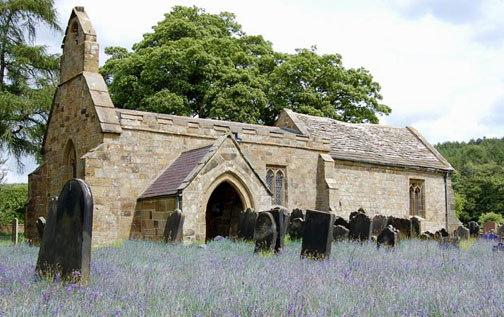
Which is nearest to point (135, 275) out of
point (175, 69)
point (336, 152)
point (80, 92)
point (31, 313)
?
point (31, 313)

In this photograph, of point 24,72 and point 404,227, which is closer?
point 404,227

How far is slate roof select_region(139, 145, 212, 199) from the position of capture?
17977mm

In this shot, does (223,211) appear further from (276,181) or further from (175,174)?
(175,174)

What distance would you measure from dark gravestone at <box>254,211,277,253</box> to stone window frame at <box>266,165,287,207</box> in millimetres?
9789

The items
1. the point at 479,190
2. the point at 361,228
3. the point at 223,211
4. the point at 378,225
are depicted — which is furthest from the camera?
the point at 479,190

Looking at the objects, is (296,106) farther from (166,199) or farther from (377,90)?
(166,199)

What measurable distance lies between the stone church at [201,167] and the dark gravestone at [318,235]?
242 inches

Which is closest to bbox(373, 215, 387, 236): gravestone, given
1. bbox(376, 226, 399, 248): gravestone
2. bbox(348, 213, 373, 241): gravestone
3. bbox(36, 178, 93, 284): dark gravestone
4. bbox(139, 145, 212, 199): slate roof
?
bbox(348, 213, 373, 241): gravestone

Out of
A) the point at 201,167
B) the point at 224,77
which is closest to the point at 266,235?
the point at 201,167

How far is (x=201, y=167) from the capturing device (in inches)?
698

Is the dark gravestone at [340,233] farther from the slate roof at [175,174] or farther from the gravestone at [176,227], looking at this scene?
the slate roof at [175,174]

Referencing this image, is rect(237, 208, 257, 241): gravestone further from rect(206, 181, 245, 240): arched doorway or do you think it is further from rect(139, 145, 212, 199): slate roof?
rect(206, 181, 245, 240): arched doorway

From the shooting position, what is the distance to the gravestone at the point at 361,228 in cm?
1556

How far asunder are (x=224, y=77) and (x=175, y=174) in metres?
16.3
